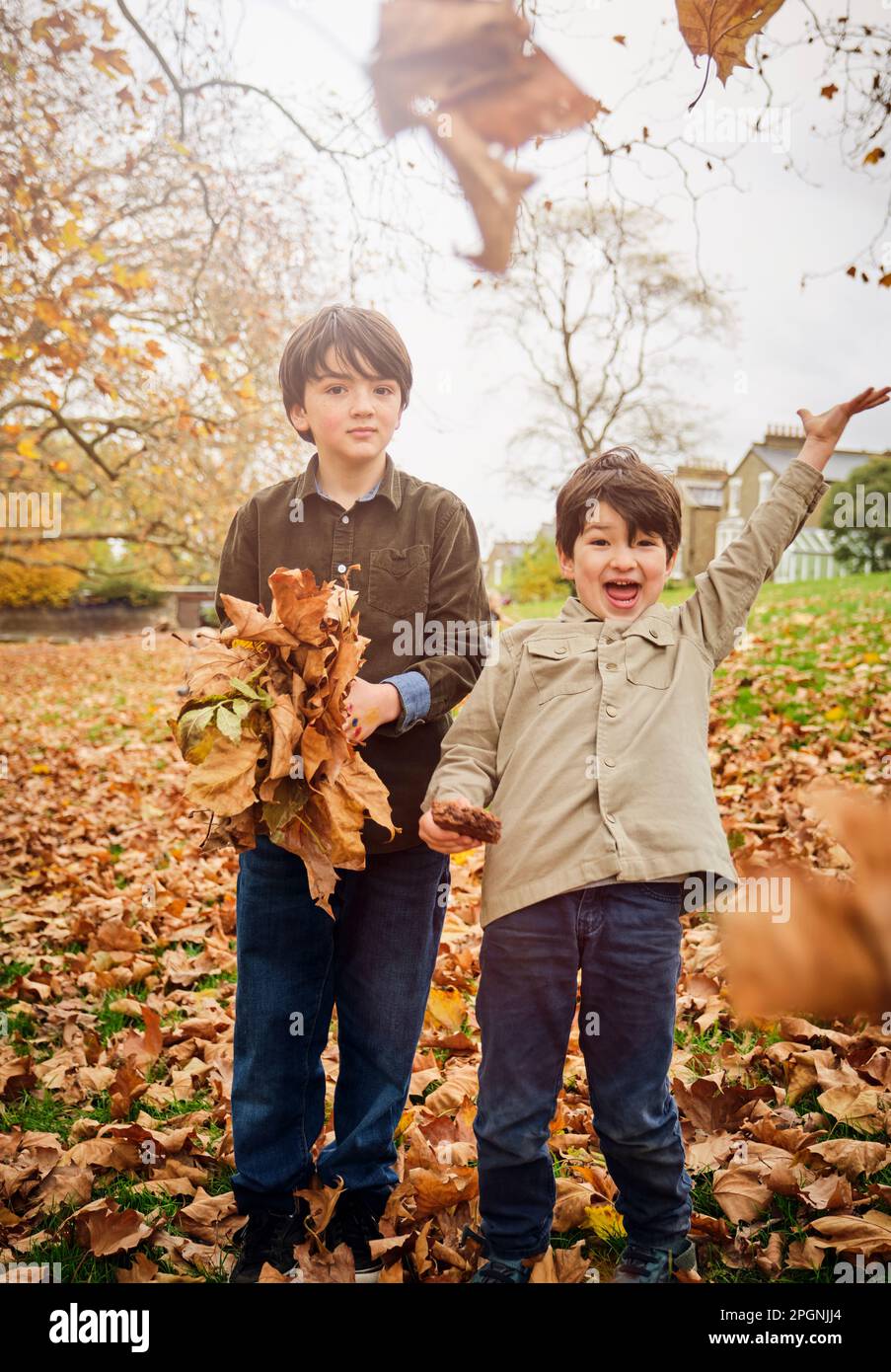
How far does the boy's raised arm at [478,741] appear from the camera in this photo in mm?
1946

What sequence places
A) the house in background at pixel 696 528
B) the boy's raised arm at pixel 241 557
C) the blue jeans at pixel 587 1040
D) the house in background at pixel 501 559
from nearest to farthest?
1. the blue jeans at pixel 587 1040
2. the boy's raised arm at pixel 241 557
3. the house in background at pixel 696 528
4. the house in background at pixel 501 559

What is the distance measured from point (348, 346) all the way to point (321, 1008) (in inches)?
58.8

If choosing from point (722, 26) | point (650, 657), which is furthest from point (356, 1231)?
point (722, 26)

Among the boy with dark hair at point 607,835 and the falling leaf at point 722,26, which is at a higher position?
the falling leaf at point 722,26

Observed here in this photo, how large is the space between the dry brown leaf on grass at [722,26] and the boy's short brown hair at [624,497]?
1.38 metres

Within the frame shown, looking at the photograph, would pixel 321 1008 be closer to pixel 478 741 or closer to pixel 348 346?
pixel 478 741

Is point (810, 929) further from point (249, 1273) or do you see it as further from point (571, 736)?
point (249, 1273)

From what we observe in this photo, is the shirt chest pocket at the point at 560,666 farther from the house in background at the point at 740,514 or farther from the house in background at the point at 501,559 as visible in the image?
the house in background at the point at 501,559

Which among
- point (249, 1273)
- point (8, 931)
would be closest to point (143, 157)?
point (8, 931)

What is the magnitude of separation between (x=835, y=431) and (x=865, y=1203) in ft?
5.66

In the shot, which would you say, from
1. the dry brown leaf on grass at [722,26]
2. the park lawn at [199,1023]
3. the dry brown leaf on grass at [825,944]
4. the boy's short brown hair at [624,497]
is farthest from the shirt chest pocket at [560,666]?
the dry brown leaf on grass at [722,26]

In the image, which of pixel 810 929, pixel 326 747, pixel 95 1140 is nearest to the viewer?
pixel 326 747

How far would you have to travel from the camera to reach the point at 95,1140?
8.65 ft
